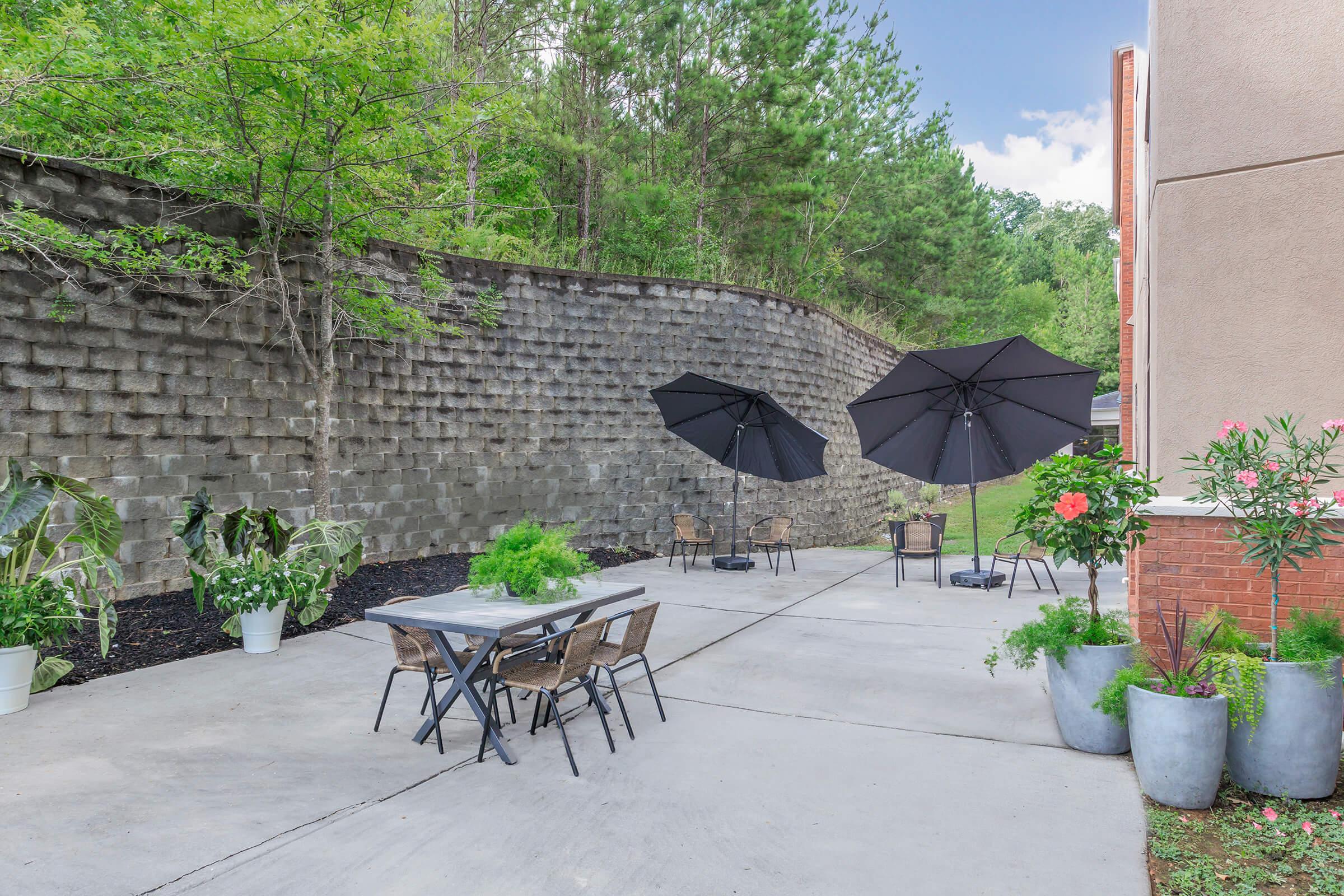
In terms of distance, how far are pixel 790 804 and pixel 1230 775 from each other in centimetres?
192

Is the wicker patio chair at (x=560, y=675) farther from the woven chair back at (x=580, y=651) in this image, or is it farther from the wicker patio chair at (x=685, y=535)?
the wicker patio chair at (x=685, y=535)

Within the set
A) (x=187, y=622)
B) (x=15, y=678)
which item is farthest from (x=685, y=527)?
(x=15, y=678)

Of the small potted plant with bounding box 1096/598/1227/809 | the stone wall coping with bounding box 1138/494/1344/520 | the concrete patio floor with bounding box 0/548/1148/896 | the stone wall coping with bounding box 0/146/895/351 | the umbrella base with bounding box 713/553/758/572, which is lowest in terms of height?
the concrete patio floor with bounding box 0/548/1148/896

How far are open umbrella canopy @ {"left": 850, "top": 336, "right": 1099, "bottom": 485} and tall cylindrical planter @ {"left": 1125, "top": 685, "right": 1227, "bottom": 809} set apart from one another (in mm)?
4525

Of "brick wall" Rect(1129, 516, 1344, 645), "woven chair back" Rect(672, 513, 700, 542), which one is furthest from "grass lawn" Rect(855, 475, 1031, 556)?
"brick wall" Rect(1129, 516, 1344, 645)

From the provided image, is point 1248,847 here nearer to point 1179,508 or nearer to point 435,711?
point 1179,508

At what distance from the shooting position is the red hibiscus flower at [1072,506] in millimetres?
3863

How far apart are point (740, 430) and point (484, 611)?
20.7ft

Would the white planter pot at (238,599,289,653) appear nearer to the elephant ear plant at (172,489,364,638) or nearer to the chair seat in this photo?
the elephant ear plant at (172,489,364,638)

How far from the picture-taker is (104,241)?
21.0 ft

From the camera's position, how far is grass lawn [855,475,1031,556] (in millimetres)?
13945

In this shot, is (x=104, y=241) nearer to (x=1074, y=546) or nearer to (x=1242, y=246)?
(x=1074, y=546)

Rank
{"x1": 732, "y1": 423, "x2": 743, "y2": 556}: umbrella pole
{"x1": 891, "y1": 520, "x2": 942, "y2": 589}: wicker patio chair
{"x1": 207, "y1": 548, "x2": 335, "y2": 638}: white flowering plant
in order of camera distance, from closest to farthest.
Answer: {"x1": 207, "y1": 548, "x2": 335, "y2": 638}: white flowering plant
{"x1": 891, "y1": 520, "x2": 942, "y2": 589}: wicker patio chair
{"x1": 732, "y1": 423, "x2": 743, "y2": 556}: umbrella pole

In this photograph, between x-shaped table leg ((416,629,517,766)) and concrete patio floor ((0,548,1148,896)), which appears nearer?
concrete patio floor ((0,548,1148,896))
